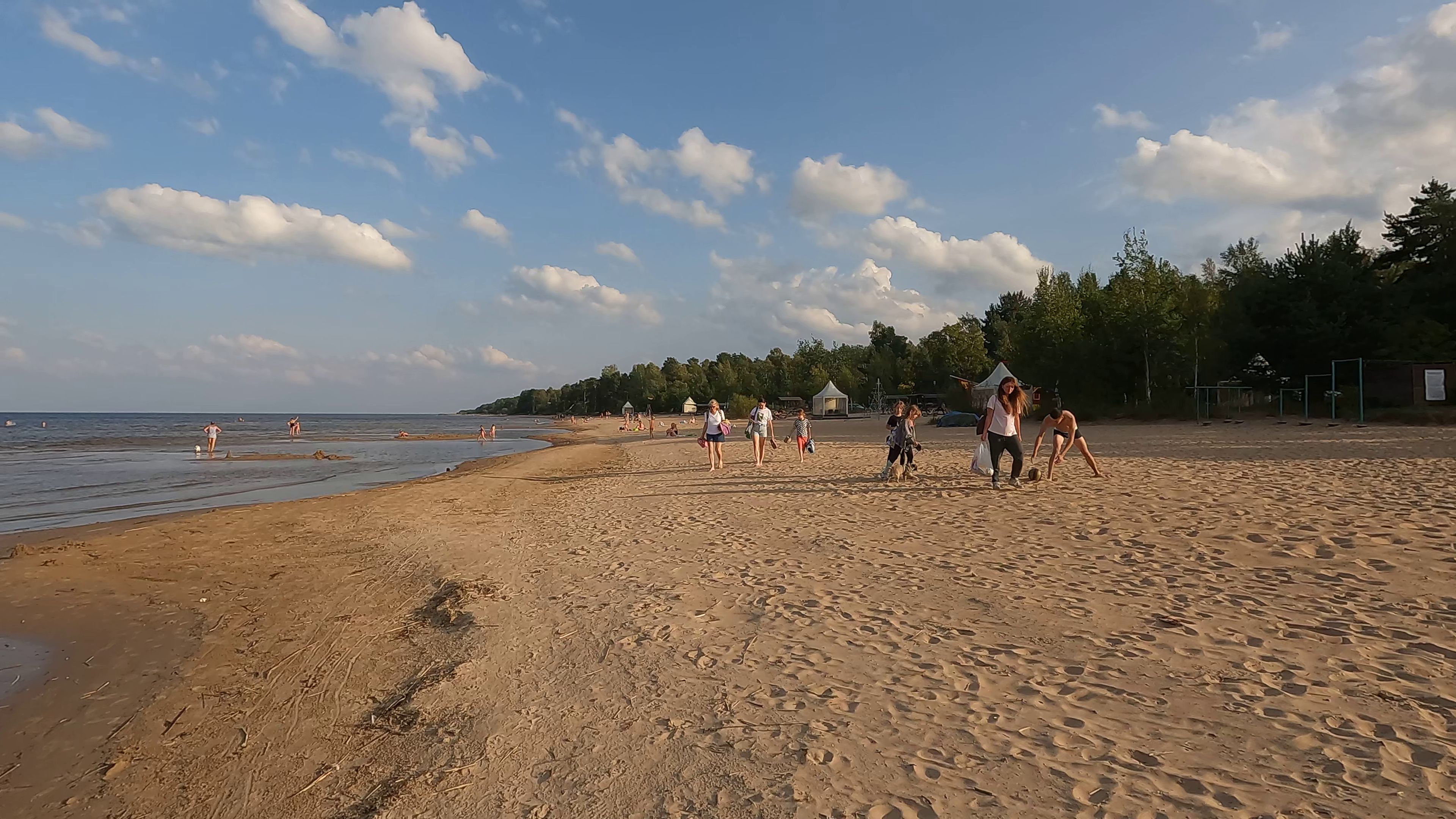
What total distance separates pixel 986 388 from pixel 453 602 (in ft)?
122

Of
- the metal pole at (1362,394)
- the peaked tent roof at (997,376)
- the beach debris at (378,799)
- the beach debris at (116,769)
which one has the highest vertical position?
the peaked tent roof at (997,376)

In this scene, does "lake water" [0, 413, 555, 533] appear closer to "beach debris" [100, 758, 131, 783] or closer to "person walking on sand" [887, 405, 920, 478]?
"beach debris" [100, 758, 131, 783]

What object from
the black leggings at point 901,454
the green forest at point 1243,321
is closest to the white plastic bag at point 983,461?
the black leggings at point 901,454

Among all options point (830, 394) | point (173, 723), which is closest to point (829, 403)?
point (830, 394)

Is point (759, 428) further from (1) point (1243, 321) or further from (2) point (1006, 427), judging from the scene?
(1) point (1243, 321)

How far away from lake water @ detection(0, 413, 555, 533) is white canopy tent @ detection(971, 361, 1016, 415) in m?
24.0

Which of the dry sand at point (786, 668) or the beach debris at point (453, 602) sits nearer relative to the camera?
the dry sand at point (786, 668)

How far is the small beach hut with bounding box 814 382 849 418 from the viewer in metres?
58.2

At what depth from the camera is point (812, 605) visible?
5.59 meters

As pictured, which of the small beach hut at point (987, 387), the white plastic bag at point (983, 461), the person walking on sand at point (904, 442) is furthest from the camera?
the small beach hut at point (987, 387)

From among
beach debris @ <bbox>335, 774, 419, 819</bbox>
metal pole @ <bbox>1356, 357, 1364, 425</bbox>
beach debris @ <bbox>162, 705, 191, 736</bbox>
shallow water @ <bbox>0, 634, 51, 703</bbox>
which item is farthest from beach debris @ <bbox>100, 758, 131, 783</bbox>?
metal pole @ <bbox>1356, 357, 1364, 425</bbox>

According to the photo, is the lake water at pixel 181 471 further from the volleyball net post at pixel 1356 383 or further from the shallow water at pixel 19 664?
the volleyball net post at pixel 1356 383

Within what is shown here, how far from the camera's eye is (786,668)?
4.39m

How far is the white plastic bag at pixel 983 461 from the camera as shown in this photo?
11.0 meters
